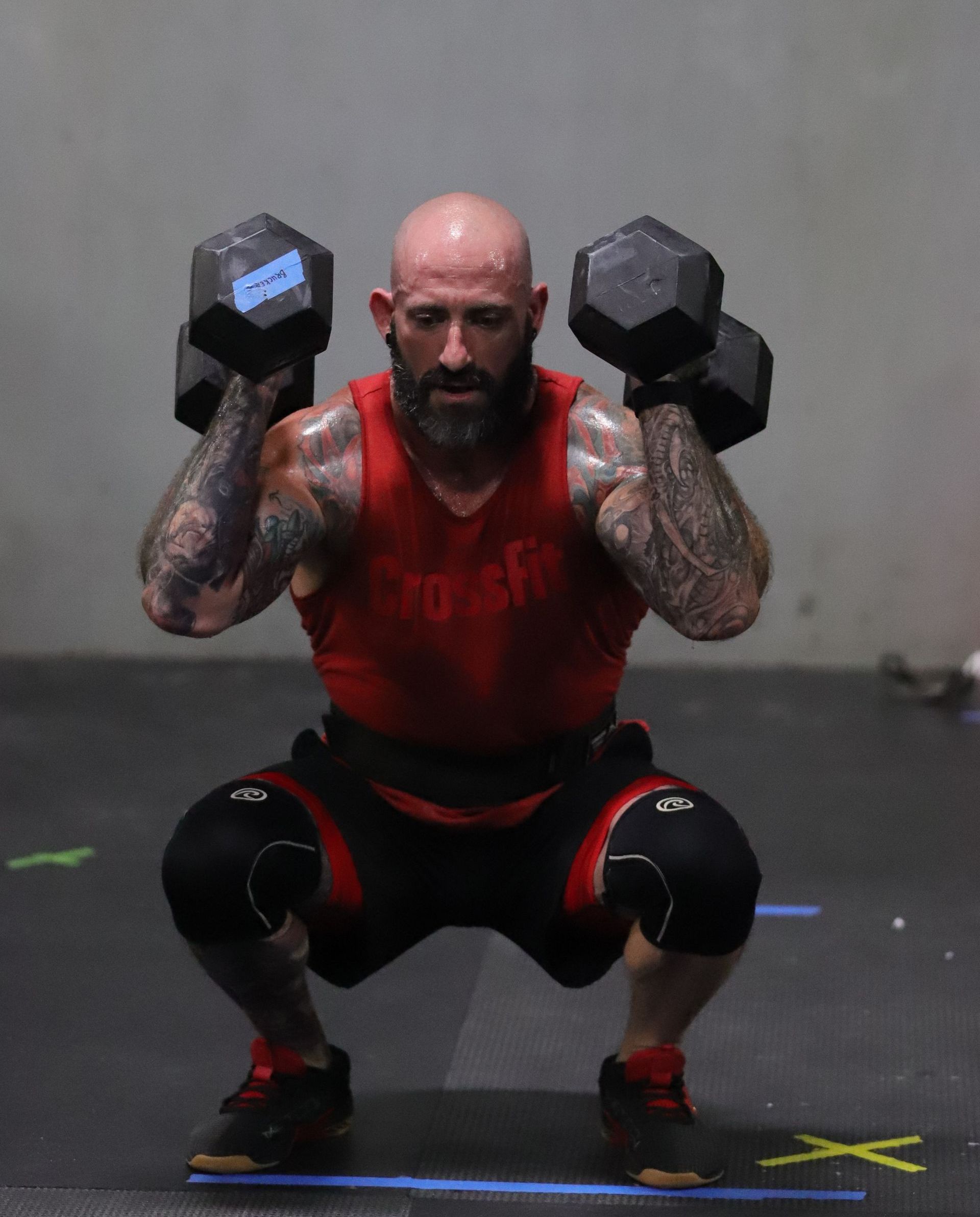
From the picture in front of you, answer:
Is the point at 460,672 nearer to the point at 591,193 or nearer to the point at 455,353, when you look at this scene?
the point at 455,353

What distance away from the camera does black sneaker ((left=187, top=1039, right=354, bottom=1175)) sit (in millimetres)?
2166

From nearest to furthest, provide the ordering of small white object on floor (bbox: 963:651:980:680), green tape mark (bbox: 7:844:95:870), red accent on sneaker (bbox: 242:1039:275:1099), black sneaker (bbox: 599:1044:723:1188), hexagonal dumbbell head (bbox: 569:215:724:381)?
1. hexagonal dumbbell head (bbox: 569:215:724:381)
2. black sneaker (bbox: 599:1044:723:1188)
3. red accent on sneaker (bbox: 242:1039:275:1099)
4. green tape mark (bbox: 7:844:95:870)
5. small white object on floor (bbox: 963:651:980:680)

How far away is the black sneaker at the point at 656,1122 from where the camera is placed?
83.7 inches

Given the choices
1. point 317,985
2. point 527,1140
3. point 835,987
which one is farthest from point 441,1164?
point 835,987

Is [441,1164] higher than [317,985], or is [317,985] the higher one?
[441,1164]

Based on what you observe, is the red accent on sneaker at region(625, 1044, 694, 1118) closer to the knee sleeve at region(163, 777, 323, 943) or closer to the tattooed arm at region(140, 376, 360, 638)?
the knee sleeve at region(163, 777, 323, 943)

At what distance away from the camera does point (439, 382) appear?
214cm

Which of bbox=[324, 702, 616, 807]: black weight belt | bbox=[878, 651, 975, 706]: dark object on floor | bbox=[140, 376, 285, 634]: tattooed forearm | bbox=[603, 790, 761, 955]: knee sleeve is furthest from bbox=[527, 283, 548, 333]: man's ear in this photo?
bbox=[878, 651, 975, 706]: dark object on floor

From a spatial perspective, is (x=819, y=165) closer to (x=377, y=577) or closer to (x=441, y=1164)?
(x=377, y=577)

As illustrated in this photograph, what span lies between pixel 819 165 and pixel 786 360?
20.6 inches

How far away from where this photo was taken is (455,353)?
2.11 metres

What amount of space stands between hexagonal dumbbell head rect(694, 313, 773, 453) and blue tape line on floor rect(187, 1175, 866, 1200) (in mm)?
891

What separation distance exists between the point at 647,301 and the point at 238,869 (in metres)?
0.81

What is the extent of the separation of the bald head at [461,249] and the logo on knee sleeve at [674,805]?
0.64m
